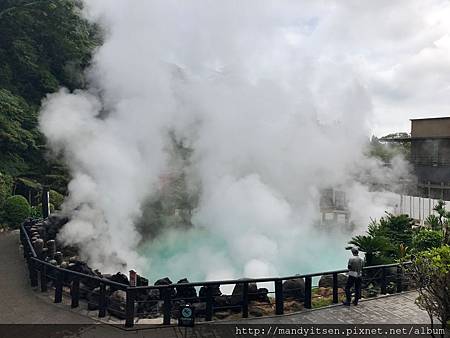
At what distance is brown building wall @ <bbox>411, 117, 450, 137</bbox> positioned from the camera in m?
17.3

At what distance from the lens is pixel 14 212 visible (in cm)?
1462

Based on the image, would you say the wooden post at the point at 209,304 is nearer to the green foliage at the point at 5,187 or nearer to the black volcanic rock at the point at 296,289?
the black volcanic rock at the point at 296,289

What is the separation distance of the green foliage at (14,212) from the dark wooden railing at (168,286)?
7366 millimetres

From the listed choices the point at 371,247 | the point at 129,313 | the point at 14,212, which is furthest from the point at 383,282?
the point at 14,212

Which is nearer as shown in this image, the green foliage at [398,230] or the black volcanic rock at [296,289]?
the black volcanic rock at [296,289]

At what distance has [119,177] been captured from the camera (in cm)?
1355

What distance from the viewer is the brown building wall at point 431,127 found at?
17294mm

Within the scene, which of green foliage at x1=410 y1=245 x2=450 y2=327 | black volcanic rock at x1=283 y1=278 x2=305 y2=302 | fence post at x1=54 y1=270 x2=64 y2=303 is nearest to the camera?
green foliage at x1=410 y1=245 x2=450 y2=327

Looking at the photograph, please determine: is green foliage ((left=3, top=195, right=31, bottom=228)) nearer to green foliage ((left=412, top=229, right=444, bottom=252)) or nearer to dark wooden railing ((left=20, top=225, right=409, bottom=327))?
dark wooden railing ((left=20, top=225, right=409, bottom=327))

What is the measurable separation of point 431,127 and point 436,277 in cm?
1600

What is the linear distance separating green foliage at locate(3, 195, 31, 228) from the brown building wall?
18783 millimetres

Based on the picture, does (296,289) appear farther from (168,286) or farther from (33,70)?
(33,70)

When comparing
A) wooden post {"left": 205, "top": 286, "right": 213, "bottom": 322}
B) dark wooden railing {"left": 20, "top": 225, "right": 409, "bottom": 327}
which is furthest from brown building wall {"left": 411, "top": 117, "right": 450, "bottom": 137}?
wooden post {"left": 205, "top": 286, "right": 213, "bottom": 322}

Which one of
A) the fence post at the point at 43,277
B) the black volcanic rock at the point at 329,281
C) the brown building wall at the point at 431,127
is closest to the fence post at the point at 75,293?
the fence post at the point at 43,277
